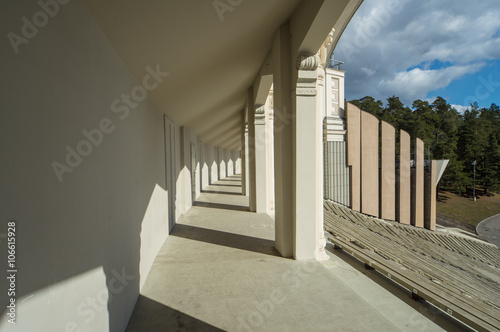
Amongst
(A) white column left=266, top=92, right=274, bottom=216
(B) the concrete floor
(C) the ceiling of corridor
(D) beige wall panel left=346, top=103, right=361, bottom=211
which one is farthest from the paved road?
(C) the ceiling of corridor

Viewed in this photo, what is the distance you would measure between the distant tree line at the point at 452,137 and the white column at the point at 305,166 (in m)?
41.4

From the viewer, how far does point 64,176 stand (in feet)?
4.94

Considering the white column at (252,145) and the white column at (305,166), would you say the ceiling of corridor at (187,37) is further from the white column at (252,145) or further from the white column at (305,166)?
the white column at (252,145)

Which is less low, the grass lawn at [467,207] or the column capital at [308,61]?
the column capital at [308,61]

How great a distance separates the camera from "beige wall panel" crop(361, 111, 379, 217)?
15123mm

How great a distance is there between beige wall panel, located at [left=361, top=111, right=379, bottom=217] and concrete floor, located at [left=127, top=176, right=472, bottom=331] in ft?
36.1

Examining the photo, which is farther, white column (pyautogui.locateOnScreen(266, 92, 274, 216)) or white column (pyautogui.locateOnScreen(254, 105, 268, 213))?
white column (pyautogui.locateOnScreen(266, 92, 274, 216))

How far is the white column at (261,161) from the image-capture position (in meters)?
8.47

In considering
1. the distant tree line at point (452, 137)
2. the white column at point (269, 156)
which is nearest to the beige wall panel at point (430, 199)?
the white column at point (269, 156)

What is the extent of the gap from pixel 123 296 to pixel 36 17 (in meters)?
2.46

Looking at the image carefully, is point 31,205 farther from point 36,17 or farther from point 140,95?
point 140,95

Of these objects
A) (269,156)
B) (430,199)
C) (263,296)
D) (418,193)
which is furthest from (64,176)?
(430,199)

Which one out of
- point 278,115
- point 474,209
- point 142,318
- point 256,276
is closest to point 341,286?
point 256,276

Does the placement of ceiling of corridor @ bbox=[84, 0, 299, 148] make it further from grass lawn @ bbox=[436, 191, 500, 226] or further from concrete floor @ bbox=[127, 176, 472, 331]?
grass lawn @ bbox=[436, 191, 500, 226]
